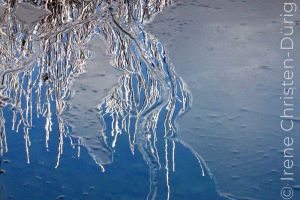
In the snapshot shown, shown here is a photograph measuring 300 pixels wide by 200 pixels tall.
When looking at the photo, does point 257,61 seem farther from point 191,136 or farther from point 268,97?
point 191,136

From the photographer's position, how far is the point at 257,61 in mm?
2486

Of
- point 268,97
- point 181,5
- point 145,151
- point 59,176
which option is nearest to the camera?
point 145,151

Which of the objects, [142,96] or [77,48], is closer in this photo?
[77,48]

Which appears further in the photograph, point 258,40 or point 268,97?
point 268,97

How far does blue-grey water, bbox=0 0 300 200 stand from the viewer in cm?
144

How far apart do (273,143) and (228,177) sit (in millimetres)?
752

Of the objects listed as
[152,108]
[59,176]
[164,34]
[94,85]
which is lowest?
[59,176]

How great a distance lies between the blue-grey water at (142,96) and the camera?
4.71 ft

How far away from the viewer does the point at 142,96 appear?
284 centimetres

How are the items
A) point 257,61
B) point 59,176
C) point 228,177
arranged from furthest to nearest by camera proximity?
point 59,176, point 228,177, point 257,61

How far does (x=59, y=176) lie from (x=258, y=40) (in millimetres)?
3041

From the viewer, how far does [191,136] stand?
3416 mm

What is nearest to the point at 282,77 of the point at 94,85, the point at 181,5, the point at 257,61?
the point at 257,61

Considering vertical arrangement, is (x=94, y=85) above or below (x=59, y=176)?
above
